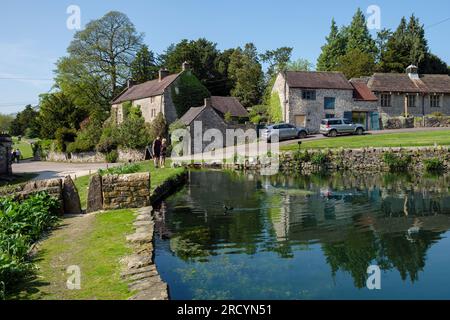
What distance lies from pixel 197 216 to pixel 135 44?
179ft

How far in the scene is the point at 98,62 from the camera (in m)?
62.1

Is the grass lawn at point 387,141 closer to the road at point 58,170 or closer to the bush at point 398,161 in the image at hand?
the bush at point 398,161

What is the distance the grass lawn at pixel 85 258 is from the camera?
6.78 meters

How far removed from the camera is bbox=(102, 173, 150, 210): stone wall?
13.8 meters

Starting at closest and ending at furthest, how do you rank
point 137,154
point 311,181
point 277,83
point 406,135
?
point 311,181, point 406,135, point 137,154, point 277,83

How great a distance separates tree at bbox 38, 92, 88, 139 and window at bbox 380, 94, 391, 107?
137 feet

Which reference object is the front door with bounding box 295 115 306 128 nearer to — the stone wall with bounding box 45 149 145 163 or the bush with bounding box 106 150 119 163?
the stone wall with bounding box 45 149 145 163

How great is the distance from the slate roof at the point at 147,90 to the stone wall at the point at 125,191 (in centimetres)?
3592

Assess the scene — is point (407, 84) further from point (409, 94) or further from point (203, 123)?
point (203, 123)

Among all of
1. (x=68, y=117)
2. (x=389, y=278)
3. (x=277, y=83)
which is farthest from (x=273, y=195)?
(x=68, y=117)
